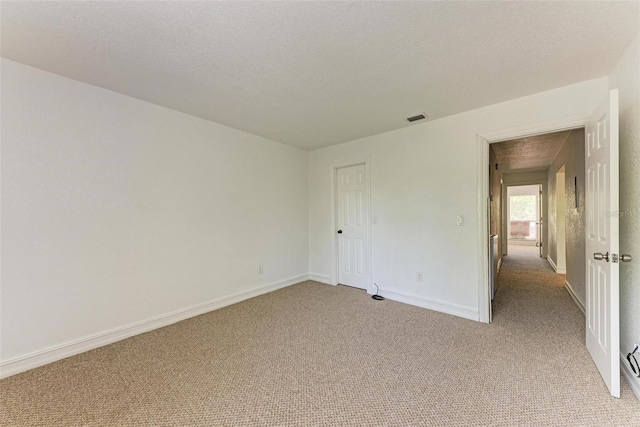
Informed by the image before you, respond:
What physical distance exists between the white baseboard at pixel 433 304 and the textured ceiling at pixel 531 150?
2.32 m

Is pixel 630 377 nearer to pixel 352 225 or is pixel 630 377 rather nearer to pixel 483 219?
pixel 483 219

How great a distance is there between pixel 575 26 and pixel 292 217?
361cm

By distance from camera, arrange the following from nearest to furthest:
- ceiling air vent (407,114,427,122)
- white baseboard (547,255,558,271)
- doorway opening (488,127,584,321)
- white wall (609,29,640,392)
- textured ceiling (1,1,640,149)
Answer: textured ceiling (1,1,640,149) < white wall (609,29,640,392) < ceiling air vent (407,114,427,122) < doorway opening (488,127,584,321) < white baseboard (547,255,558,271)

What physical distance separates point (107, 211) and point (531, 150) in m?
6.39

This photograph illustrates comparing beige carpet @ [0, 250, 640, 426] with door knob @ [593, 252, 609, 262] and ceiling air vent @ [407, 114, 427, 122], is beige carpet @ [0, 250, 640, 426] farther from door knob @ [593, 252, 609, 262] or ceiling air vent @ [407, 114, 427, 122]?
ceiling air vent @ [407, 114, 427, 122]

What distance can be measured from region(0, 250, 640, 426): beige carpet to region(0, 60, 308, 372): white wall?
0.38m

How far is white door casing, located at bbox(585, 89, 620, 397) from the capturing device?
164cm

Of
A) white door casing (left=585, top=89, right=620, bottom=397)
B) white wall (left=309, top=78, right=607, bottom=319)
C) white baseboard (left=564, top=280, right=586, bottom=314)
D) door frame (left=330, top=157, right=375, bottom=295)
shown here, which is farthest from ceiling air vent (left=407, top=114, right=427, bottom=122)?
white baseboard (left=564, top=280, right=586, bottom=314)

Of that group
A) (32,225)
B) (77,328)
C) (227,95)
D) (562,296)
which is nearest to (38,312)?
(77,328)

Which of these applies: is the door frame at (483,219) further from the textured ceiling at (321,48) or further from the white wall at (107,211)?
the white wall at (107,211)

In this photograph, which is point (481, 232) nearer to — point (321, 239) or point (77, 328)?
point (321, 239)

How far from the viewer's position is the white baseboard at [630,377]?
5.31 feet

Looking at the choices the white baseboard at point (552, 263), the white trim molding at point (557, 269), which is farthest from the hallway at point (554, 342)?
the white baseboard at point (552, 263)

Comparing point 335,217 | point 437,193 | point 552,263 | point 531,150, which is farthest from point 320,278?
point 552,263
